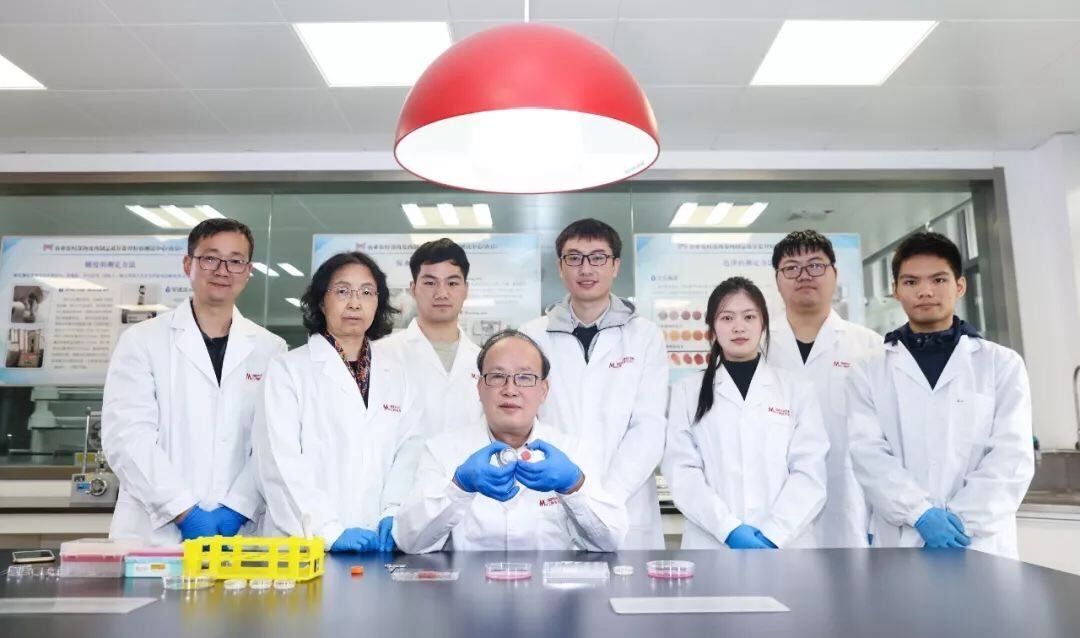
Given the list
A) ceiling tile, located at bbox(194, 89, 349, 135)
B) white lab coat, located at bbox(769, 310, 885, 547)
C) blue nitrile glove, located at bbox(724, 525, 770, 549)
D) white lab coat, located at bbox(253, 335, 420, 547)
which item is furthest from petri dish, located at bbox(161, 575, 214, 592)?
ceiling tile, located at bbox(194, 89, 349, 135)

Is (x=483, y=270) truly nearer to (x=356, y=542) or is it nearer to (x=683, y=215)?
(x=683, y=215)

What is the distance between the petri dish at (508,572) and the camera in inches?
52.3

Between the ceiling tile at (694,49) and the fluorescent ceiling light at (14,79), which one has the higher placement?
the fluorescent ceiling light at (14,79)

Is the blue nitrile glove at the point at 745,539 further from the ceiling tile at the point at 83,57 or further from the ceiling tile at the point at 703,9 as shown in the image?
the ceiling tile at the point at 83,57

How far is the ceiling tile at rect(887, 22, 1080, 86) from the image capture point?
274 cm

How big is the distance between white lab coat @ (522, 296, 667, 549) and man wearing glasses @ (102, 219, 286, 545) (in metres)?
0.95

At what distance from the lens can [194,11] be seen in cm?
260

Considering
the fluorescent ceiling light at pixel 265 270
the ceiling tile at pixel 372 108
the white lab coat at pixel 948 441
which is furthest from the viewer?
the fluorescent ceiling light at pixel 265 270

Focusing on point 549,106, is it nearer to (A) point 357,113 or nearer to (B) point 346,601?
(B) point 346,601

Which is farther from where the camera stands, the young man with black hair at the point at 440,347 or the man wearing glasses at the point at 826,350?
the young man with black hair at the point at 440,347

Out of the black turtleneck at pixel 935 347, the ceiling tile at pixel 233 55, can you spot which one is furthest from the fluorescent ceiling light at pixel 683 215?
the ceiling tile at pixel 233 55

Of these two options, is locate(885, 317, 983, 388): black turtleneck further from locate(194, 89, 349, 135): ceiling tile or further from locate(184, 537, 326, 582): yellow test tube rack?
locate(194, 89, 349, 135): ceiling tile

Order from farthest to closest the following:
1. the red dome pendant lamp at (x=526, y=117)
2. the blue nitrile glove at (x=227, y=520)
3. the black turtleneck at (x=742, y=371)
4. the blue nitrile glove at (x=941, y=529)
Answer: the black turtleneck at (x=742, y=371) < the blue nitrile glove at (x=227, y=520) < the blue nitrile glove at (x=941, y=529) < the red dome pendant lamp at (x=526, y=117)

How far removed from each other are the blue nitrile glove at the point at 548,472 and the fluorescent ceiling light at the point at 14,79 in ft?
9.20
